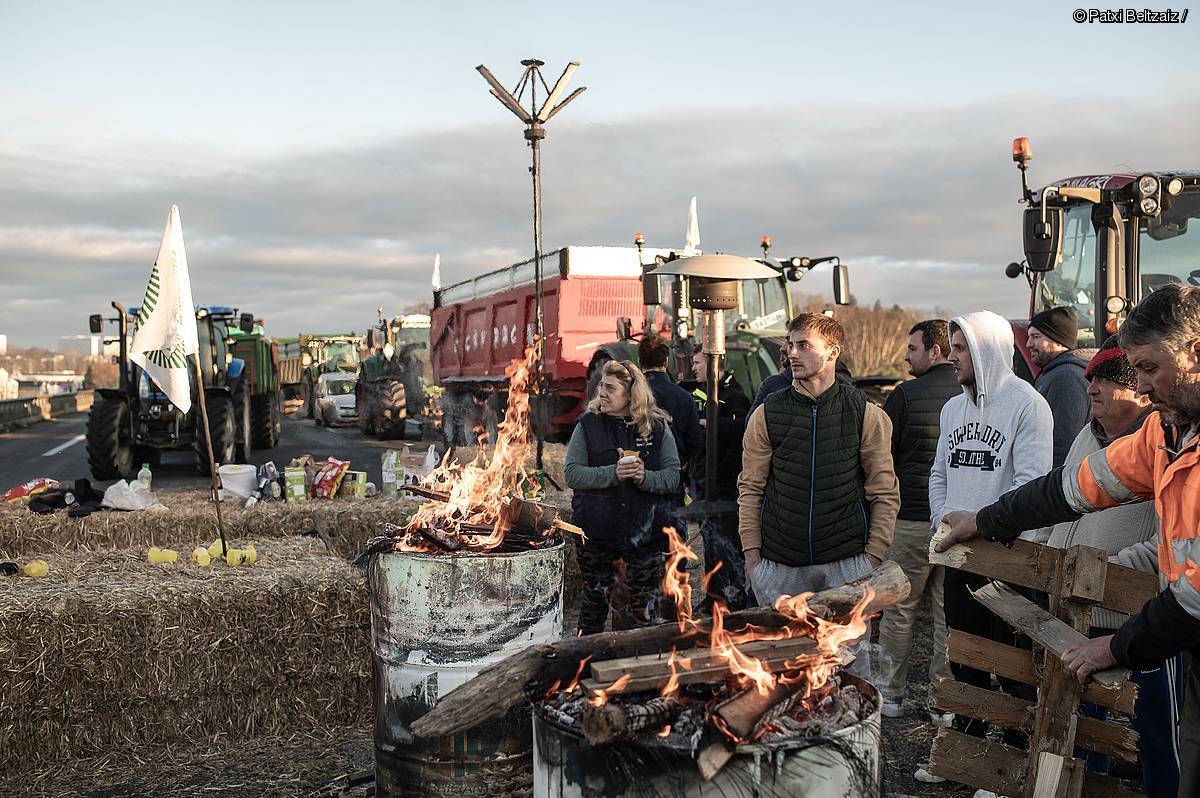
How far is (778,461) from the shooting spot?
456cm

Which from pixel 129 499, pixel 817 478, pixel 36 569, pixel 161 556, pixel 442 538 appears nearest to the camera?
pixel 442 538

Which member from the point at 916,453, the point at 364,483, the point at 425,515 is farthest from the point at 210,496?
the point at 916,453

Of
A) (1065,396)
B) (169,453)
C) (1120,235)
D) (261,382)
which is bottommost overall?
(169,453)

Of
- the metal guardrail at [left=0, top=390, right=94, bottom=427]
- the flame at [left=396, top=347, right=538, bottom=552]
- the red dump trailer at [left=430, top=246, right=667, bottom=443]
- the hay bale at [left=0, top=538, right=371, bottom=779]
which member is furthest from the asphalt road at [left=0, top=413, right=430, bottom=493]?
the flame at [left=396, top=347, right=538, bottom=552]

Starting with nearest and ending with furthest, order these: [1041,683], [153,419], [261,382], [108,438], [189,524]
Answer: [1041,683]
[189,524]
[108,438]
[153,419]
[261,382]

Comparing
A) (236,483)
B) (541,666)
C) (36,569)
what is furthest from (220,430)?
(541,666)

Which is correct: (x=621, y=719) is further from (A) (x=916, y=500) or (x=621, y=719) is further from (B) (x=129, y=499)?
(B) (x=129, y=499)

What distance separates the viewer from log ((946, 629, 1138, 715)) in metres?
3.30

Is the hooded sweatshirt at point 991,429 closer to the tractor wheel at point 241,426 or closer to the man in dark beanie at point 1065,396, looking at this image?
the man in dark beanie at point 1065,396

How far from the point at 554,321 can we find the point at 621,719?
Answer: 12.5 meters

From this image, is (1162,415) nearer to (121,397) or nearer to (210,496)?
(210,496)

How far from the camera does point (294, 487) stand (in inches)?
318

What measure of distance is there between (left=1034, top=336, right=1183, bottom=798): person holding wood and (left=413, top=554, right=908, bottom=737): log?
103 centimetres

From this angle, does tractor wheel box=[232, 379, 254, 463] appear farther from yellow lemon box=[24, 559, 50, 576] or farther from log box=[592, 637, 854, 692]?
log box=[592, 637, 854, 692]
